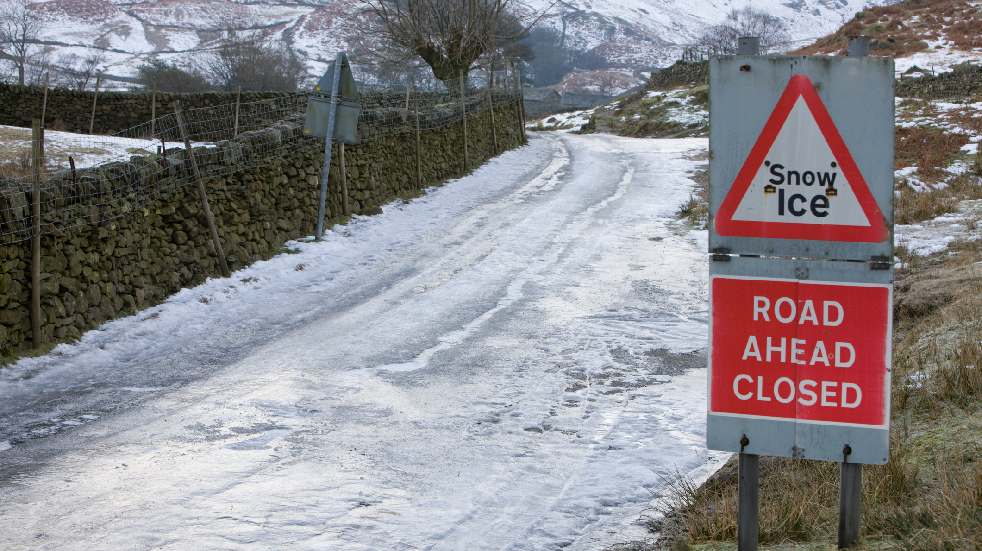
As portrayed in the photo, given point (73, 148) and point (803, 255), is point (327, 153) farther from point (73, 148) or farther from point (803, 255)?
point (803, 255)

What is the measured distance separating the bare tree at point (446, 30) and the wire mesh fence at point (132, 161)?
743cm

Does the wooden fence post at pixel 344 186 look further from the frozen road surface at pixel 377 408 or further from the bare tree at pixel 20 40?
the bare tree at pixel 20 40

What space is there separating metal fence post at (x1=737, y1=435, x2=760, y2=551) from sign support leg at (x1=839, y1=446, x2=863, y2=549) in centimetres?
32

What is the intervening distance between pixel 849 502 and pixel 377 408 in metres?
4.23

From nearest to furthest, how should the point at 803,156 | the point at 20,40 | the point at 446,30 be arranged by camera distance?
the point at 803,156
the point at 446,30
the point at 20,40

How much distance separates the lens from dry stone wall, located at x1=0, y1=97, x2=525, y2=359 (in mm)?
8984

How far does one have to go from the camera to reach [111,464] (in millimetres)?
5902

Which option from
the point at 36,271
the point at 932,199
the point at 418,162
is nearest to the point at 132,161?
the point at 36,271

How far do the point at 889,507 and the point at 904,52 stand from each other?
1783 inches

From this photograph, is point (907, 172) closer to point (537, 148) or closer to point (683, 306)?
point (683, 306)

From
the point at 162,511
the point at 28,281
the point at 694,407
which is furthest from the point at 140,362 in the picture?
the point at 694,407

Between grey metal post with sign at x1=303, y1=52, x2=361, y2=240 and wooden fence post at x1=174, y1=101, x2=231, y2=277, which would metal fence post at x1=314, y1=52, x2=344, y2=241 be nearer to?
grey metal post with sign at x1=303, y1=52, x2=361, y2=240

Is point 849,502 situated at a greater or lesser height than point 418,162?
lesser

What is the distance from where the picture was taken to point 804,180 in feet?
10.7
